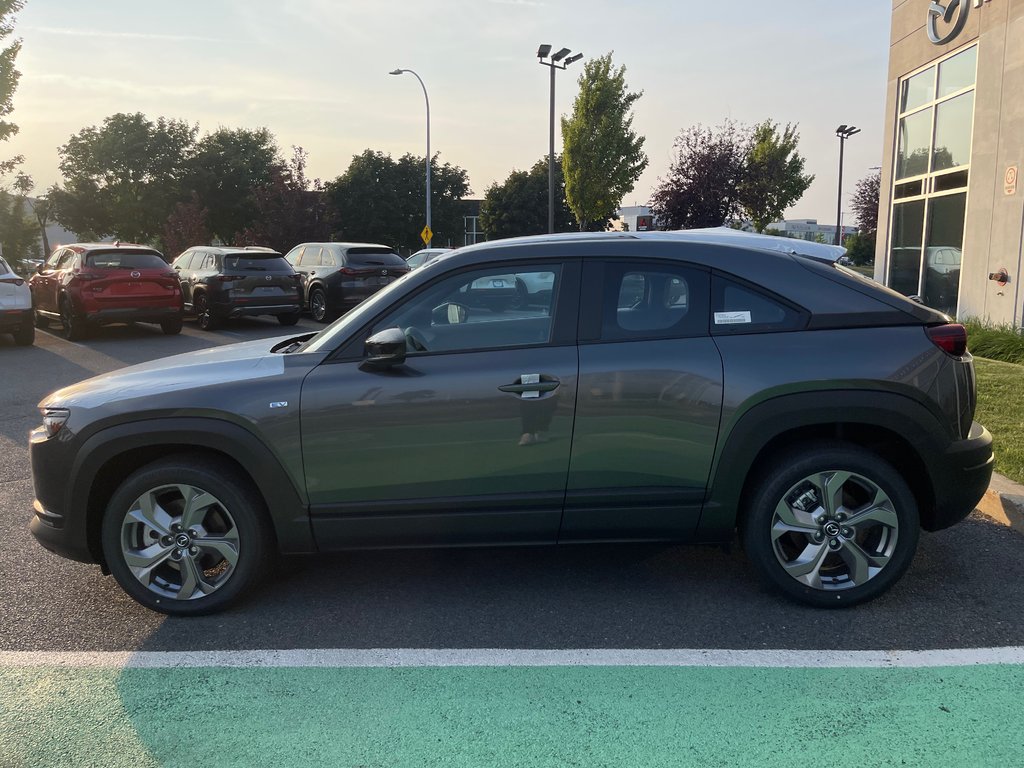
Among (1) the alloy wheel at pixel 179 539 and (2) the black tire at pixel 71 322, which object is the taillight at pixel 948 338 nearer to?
(1) the alloy wheel at pixel 179 539

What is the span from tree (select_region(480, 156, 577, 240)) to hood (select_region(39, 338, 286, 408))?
5882 cm

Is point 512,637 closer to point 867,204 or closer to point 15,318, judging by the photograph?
point 15,318

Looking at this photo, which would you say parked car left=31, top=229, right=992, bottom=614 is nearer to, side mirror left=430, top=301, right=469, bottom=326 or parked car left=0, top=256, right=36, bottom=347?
side mirror left=430, top=301, right=469, bottom=326

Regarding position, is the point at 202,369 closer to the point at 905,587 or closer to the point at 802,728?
the point at 802,728

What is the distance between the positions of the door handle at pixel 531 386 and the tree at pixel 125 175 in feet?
192

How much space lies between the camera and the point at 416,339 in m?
3.90

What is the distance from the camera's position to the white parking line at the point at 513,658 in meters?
3.37

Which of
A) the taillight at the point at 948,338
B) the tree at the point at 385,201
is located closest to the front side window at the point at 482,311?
the taillight at the point at 948,338

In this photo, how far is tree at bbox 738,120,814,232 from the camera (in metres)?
30.9

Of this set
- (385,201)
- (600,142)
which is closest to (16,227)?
(385,201)

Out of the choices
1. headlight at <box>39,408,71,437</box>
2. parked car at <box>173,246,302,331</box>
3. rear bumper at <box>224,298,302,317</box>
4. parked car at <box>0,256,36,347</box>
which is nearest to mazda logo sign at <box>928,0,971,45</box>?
parked car at <box>173,246,302,331</box>

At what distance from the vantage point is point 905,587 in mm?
4090

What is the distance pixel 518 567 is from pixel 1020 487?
10.2ft

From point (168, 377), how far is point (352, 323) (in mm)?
920
